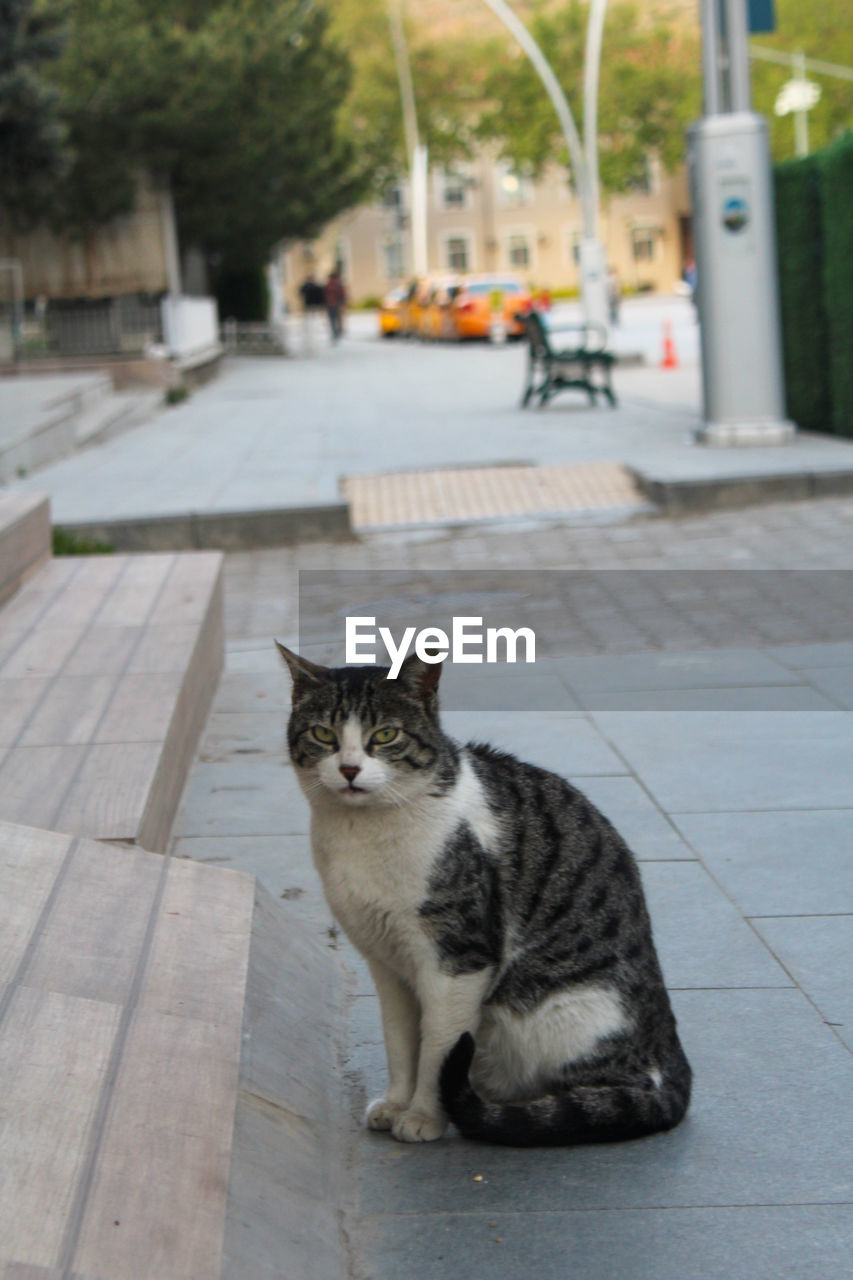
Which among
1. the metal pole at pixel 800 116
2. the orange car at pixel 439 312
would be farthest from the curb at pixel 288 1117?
the metal pole at pixel 800 116

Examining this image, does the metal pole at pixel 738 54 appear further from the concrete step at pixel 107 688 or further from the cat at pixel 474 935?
the cat at pixel 474 935

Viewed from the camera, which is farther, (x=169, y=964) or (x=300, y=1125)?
(x=169, y=964)

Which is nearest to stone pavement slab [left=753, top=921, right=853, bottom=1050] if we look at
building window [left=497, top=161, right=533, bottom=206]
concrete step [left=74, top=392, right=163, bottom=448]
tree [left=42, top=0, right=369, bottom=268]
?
concrete step [left=74, top=392, right=163, bottom=448]

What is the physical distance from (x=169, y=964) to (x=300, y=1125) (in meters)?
0.48

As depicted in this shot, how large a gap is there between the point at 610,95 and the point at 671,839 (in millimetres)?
77558

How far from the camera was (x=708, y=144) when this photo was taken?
14.1m

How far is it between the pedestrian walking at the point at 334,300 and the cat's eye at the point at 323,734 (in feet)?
147

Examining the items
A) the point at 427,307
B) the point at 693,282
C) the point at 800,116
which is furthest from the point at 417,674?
the point at 800,116

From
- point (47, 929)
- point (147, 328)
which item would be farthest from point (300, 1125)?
point (147, 328)

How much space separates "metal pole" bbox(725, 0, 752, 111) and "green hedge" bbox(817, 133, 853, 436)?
0.92 metres

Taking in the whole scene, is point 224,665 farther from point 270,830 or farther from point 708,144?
point 708,144

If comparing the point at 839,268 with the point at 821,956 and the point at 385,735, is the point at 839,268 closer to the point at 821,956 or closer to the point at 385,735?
the point at 821,956

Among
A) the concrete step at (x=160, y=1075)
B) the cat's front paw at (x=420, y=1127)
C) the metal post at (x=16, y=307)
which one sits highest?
the metal post at (x=16, y=307)

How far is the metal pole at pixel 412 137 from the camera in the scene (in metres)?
65.0
